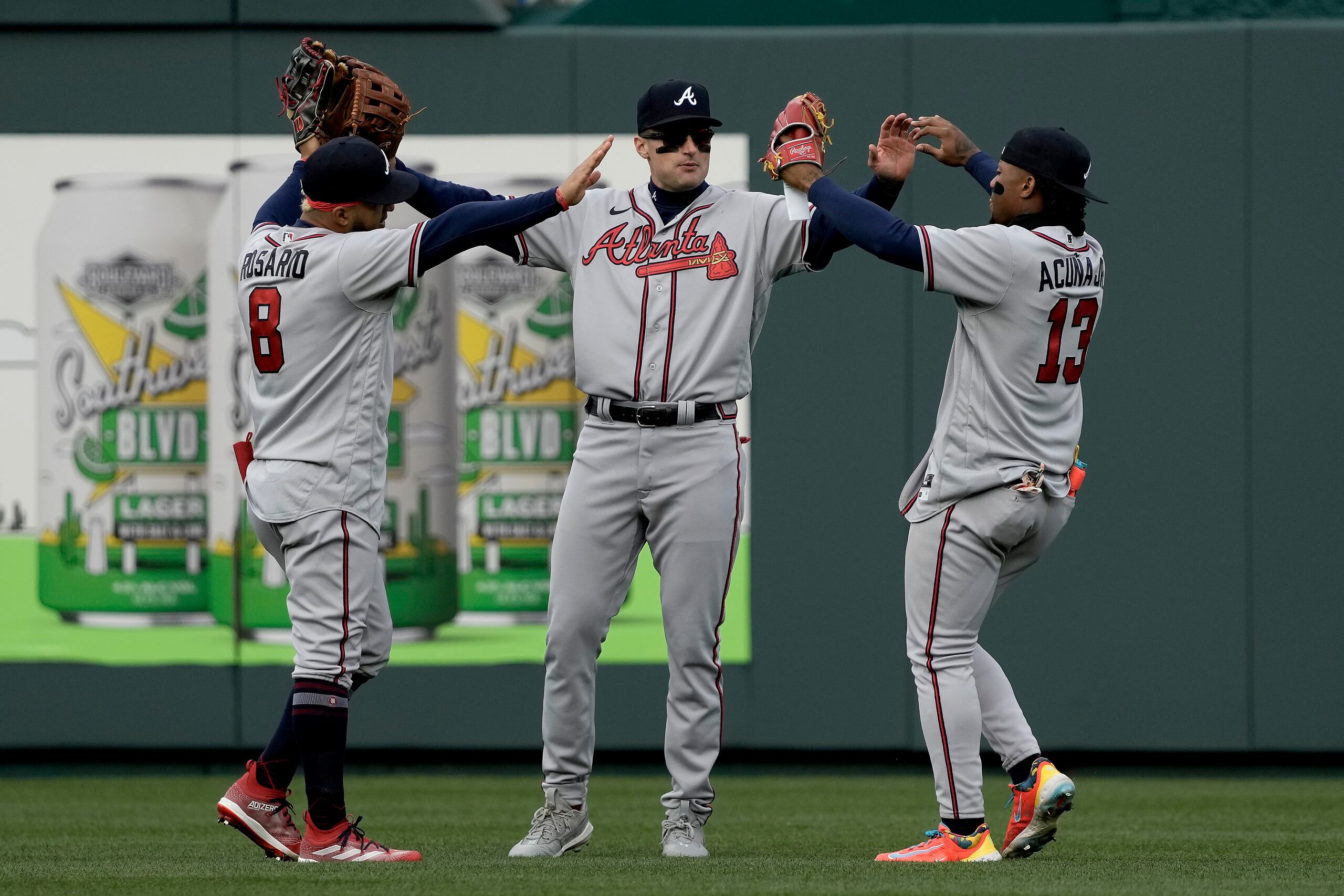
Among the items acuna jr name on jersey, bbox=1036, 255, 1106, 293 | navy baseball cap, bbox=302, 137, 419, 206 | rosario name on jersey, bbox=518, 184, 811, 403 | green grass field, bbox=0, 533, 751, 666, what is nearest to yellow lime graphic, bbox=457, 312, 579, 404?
green grass field, bbox=0, 533, 751, 666

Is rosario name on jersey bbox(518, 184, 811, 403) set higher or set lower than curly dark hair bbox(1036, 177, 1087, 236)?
lower

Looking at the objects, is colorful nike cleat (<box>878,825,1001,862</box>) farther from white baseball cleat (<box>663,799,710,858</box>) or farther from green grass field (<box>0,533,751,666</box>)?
green grass field (<box>0,533,751,666</box>)

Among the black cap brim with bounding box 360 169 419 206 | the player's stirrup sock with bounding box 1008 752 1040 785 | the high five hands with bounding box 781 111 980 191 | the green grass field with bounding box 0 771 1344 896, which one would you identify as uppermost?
the high five hands with bounding box 781 111 980 191

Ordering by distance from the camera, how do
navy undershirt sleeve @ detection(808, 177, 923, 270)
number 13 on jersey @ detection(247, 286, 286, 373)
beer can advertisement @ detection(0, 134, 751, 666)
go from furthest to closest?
beer can advertisement @ detection(0, 134, 751, 666) → number 13 on jersey @ detection(247, 286, 286, 373) → navy undershirt sleeve @ detection(808, 177, 923, 270)

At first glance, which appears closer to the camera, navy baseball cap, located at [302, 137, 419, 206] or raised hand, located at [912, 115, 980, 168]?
navy baseball cap, located at [302, 137, 419, 206]

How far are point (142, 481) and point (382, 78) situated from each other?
2646 millimetres

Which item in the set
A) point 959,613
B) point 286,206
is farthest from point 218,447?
point 959,613

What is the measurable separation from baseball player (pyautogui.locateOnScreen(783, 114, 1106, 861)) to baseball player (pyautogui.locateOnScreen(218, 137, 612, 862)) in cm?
77

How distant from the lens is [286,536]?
10.9ft

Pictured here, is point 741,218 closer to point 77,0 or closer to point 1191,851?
point 1191,851

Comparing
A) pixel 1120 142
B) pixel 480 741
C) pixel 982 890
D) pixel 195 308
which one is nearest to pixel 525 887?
pixel 982 890

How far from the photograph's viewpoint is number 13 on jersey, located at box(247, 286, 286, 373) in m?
3.31

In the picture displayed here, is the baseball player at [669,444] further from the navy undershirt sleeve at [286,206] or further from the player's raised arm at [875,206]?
the navy undershirt sleeve at [286,206]

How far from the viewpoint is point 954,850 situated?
10.7ft
